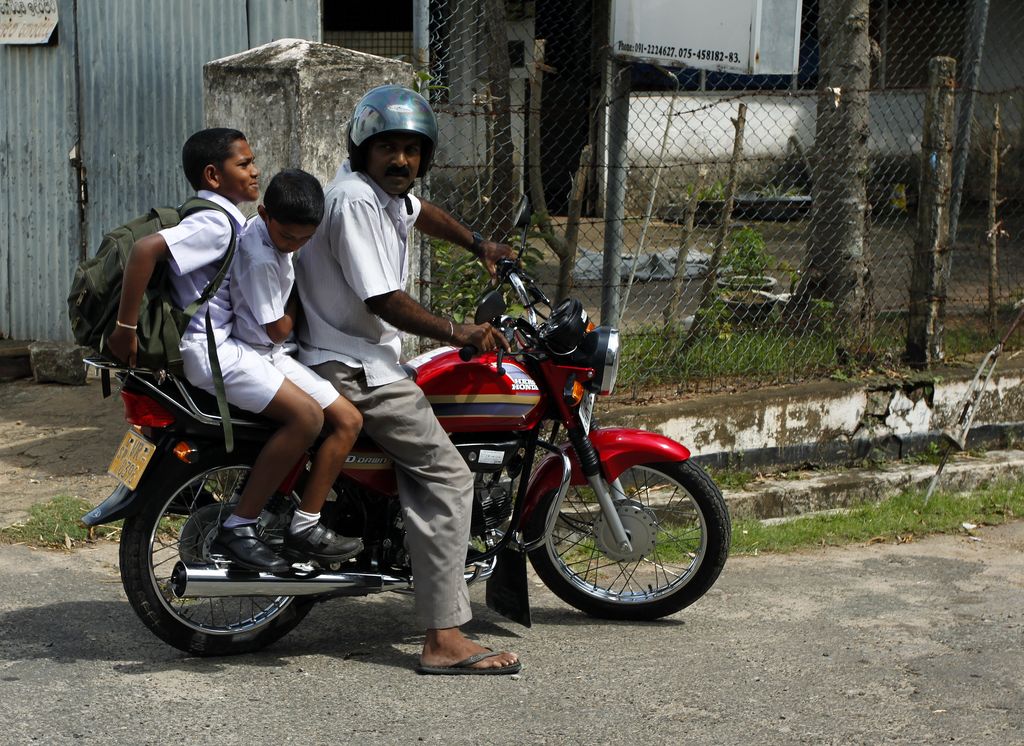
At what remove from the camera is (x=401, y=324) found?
4.12 meters

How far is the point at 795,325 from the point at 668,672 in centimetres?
362

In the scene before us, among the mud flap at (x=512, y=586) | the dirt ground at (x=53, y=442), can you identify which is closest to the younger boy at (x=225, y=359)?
the mud flap at (x=512, y=586)

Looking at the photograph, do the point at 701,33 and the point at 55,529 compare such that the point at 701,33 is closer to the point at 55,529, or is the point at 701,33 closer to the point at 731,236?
the point at 731,236

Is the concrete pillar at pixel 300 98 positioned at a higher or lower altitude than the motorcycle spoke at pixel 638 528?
higher

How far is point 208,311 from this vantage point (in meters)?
4.12

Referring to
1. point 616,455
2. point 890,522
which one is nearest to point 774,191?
point 890,522

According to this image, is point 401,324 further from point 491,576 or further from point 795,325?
point 795,325

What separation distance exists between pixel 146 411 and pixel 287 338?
0.51 metres

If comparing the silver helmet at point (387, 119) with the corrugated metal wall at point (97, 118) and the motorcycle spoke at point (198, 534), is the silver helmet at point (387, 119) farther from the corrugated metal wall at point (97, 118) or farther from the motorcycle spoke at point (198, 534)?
the corrugated metal wall at point (97, 118)

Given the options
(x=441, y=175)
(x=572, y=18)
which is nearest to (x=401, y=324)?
(x=441, y=175)

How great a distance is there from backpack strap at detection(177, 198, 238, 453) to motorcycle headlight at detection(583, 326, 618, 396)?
4.11 ft

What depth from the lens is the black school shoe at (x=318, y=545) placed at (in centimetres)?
421

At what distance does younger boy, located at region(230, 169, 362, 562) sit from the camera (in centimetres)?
411

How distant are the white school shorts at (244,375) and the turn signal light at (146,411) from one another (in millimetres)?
159
